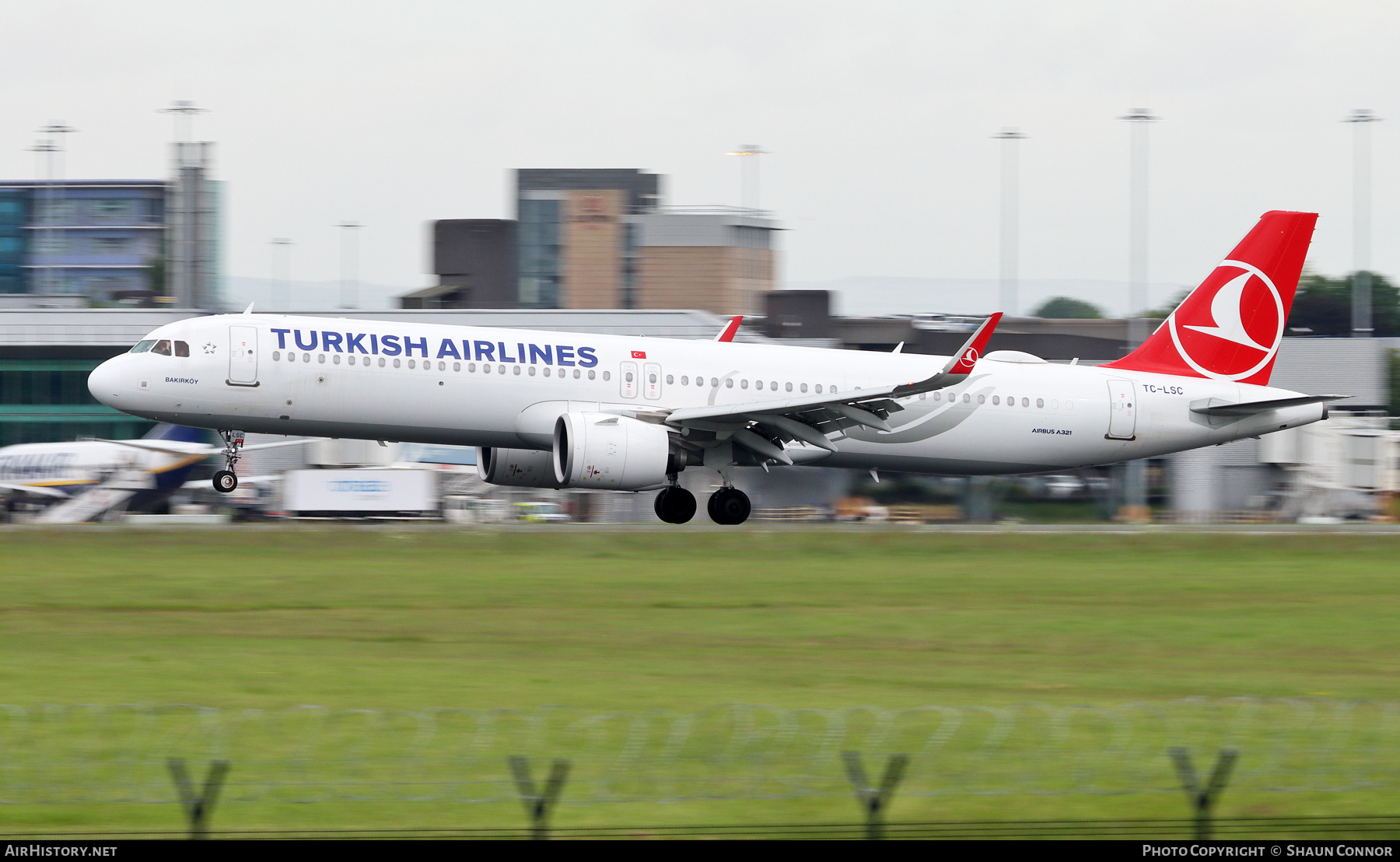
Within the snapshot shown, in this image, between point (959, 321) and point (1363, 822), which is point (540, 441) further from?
point (959, 321)

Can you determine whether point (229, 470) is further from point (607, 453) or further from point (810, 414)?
point (810, 414)

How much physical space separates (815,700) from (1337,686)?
570 centimetres

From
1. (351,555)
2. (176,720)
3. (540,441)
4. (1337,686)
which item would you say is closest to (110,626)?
(176,720)

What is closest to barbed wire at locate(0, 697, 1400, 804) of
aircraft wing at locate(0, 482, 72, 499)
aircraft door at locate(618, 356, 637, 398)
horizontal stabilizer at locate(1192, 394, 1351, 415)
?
aircraft door at locate(618, 356, 637, 398)

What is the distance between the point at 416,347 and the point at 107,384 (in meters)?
5.73

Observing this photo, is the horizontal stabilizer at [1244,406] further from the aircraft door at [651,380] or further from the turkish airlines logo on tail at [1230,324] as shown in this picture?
the aircraft door at [651,380]

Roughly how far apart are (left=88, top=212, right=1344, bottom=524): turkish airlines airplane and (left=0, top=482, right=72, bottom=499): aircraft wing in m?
14.6

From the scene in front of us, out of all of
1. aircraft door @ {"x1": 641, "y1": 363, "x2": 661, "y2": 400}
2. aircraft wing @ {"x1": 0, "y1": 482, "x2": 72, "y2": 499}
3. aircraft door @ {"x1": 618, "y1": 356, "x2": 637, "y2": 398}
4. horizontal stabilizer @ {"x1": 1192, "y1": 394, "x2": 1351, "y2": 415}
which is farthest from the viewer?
aircraft wing @ {"x1": 0, "y1": 482, "x2": 72, "y2": 499}

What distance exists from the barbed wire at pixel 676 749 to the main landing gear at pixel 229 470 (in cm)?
1599

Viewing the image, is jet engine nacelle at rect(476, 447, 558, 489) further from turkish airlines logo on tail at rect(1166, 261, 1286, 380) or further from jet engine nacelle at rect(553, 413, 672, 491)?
turkish airlines logo on tail at rect(1166, 261, 1286, 380)

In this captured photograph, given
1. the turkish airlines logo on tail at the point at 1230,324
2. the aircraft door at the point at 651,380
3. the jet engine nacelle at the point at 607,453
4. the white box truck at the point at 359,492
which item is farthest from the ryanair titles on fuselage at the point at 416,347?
the white box truck at the point at 359,492

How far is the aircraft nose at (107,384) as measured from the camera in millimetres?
28297

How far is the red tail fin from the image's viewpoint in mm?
33969

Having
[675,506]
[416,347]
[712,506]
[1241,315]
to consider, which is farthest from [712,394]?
[1241,315]
